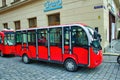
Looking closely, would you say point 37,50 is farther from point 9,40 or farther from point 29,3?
point 29,3

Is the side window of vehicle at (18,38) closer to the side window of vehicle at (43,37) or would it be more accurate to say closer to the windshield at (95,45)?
the side window of vehicle at (43,37)

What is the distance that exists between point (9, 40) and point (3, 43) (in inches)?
20.0

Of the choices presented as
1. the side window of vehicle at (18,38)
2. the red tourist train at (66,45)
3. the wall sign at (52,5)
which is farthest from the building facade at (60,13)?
the side window of vehicle at (18,38)

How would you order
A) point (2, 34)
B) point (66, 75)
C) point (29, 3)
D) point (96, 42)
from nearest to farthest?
point (66, 75) < point (96, 42) < point (2, 34) < point (29, 3)

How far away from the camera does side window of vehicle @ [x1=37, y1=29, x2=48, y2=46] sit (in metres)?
8.73

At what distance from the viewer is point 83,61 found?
24.0 feet

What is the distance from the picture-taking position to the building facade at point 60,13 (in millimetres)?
11258

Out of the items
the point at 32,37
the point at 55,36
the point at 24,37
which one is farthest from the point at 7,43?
the point at 55,36

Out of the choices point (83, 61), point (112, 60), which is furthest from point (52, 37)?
point (112, 60)

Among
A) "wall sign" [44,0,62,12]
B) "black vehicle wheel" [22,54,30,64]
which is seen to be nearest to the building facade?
"wall sign" [44,0,62,12]

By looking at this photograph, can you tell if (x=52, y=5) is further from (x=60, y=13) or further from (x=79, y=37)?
(x=79, y=37)

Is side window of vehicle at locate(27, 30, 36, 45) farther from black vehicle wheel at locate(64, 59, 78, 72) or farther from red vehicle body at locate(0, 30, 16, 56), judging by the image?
red vehicle body at locate(0, 30, 16, 56)

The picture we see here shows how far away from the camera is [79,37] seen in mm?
7438

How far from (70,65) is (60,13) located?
6.70 m
